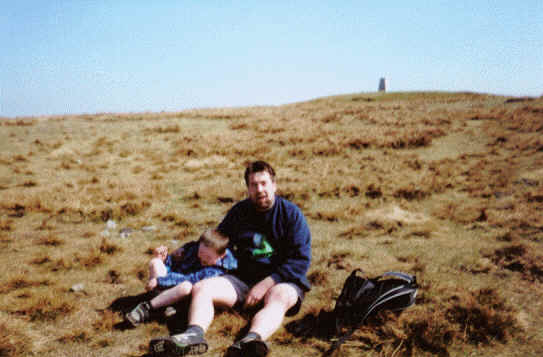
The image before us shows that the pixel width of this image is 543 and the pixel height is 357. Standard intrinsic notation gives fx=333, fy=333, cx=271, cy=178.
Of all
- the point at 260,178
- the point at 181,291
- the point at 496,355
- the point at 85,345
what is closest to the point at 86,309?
the point at 85,345

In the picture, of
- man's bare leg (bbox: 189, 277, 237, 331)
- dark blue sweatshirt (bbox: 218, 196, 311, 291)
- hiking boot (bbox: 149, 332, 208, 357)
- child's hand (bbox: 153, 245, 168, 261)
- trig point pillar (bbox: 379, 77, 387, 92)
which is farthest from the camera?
trig point pillar (bbox: 379, 77, 387, 92)

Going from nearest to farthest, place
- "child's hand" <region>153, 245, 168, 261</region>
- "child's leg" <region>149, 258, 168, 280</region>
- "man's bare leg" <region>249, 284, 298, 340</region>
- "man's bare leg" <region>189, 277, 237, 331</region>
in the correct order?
"man's bare leg" <region>249, 284, 298, 340</region> < "man's bare leg" <region>189, 277, 237, 331</region> < "child's leg" <region>149, 258, 168, 280</region> < "child's hand" <region>153, 245, 168, 261</region>

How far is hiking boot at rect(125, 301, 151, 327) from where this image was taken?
10.8ft

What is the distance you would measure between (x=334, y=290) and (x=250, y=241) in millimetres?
1312

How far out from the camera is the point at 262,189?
138 inches

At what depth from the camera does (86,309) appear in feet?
12.4

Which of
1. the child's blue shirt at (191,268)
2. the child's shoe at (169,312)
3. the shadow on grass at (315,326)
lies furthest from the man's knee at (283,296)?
the child's shoe at (169,312)

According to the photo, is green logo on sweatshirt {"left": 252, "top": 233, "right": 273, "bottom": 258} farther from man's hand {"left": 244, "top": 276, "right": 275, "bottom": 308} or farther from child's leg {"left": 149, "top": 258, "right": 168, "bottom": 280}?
child's leg {"left": 149, "top": 258, "right": 168, "bottom": 280}

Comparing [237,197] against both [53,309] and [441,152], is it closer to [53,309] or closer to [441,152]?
[53,309]

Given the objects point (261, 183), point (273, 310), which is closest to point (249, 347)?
point (273, 310)

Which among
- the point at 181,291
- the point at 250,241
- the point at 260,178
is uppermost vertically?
the point at 260,178

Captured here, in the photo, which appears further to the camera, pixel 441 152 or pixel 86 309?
pixel 441 152

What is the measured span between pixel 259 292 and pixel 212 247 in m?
0.74

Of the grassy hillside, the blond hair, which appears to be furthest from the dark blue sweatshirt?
the grassy hillside
